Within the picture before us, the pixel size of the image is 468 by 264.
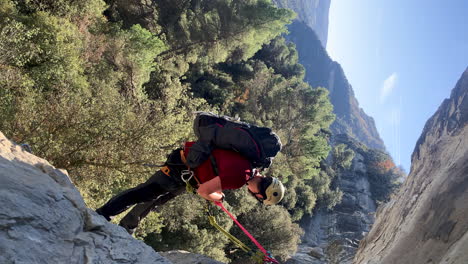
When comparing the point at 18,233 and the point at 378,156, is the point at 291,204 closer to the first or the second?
the point at 18,233

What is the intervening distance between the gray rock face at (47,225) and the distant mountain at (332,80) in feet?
309

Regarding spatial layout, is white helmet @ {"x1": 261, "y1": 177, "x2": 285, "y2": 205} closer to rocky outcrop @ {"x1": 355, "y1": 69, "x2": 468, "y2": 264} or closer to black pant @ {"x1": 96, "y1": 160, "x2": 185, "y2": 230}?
black pant @ {"x1": 96, "y1": 160, "x2": 185, "y2": 230}

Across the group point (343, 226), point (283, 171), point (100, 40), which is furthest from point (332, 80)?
point (100, 40)

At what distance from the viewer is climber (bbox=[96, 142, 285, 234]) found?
3475 mm

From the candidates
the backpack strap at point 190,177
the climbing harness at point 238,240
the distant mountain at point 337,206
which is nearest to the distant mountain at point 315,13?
the distant mountain at point 337,206

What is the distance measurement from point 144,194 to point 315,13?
608 ft

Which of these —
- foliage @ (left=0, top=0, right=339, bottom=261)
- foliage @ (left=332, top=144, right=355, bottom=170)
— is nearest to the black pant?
foliage @ (left=0, top=0, right=339, bottom=261)

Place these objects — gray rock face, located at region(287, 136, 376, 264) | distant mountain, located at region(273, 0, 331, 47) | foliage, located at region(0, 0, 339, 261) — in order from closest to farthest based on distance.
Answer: foliage, located at region(0, 0, 339, 261), gray rock face, located at region(287, 136, 376, 264), distant mountain, located at region(273, 0, 331, 47)

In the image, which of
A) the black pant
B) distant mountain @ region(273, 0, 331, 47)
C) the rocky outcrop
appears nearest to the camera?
the rocky outcrop

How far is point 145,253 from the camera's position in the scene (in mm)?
3045

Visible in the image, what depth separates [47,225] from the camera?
7.75 ft

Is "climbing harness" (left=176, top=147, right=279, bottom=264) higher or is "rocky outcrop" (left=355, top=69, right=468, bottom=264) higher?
"rocky outcrop" (left=355, top=69, right=468, bottom=264)

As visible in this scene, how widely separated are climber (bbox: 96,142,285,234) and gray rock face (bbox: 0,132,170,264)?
103 cm

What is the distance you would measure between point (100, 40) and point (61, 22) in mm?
2170
